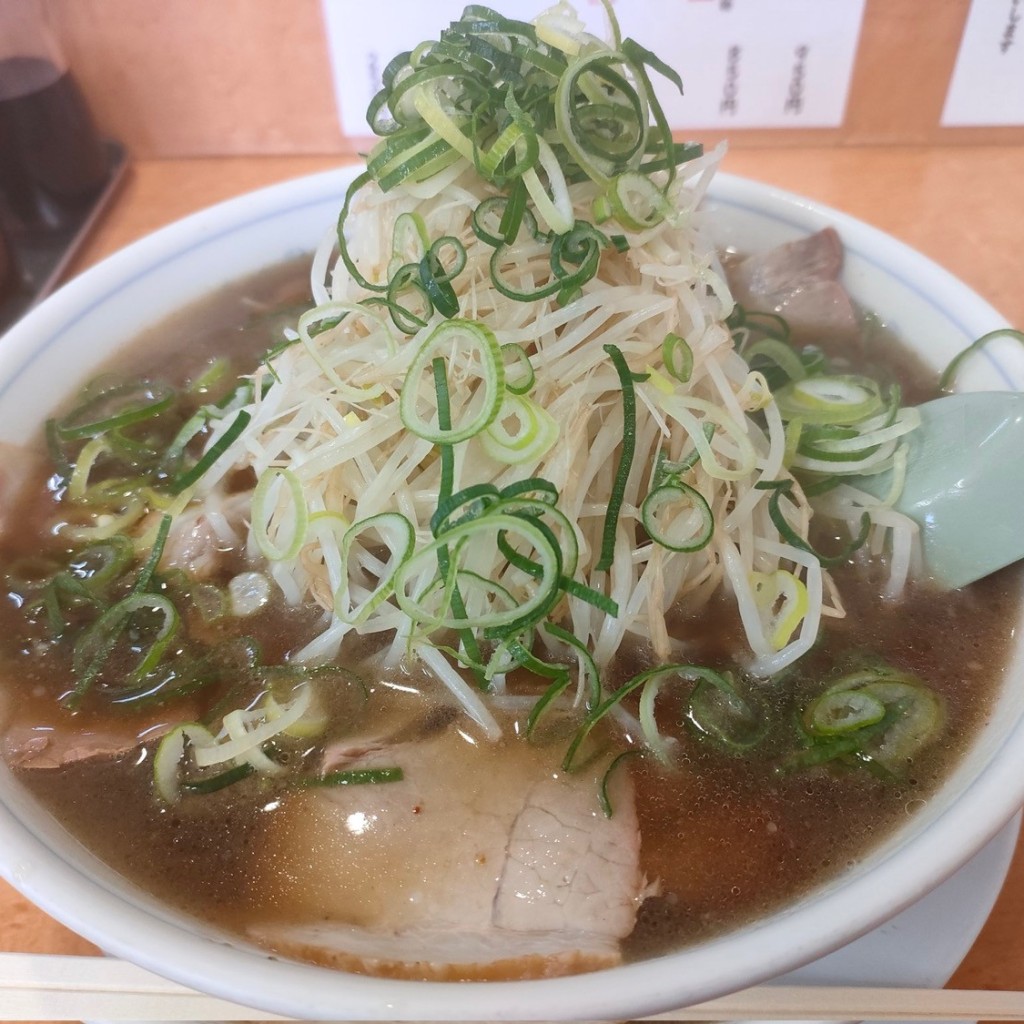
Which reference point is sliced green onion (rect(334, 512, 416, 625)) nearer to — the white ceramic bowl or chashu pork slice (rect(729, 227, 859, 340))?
the white ceramic bowl

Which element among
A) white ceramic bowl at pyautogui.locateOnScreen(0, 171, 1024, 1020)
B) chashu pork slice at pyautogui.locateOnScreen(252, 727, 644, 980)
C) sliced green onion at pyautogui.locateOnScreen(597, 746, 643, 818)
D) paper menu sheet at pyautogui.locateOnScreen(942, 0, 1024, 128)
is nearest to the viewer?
white ceramic bowl at pyautogui.locateOnScreen(0, 171, 1024, 1020)

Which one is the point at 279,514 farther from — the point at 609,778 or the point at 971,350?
the point at 971,350

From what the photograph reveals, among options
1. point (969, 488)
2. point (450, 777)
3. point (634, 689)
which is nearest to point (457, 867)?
point (450, 777)

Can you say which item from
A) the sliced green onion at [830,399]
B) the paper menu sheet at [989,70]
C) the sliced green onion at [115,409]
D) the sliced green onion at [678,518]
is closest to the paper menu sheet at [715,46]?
the paper menu sheet at [989,70]

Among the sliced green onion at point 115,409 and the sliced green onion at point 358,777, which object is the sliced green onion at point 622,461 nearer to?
the sliced green onion at point 358,777

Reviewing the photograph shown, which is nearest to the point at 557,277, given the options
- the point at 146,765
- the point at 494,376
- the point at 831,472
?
the point at 494,376

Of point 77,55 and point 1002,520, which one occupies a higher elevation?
point 77,55

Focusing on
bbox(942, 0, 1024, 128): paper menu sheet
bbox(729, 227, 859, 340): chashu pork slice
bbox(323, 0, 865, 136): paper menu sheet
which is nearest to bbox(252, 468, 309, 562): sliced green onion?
bbox(729, 227, 859, 340): chashu pork slice

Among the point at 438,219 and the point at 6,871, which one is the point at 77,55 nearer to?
the point at 438,219
